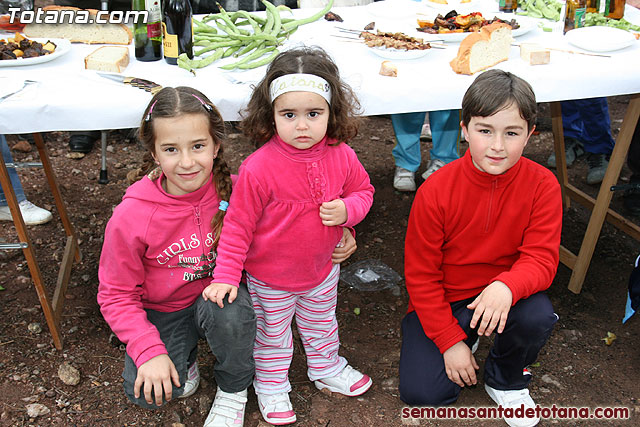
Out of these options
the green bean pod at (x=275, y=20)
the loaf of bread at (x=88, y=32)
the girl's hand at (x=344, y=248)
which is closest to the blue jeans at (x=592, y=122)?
the green bean pod at (x=275, y=20)

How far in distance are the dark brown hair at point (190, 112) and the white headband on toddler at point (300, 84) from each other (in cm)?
24

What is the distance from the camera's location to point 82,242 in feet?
11.3

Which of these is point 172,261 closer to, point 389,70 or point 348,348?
point 348,348

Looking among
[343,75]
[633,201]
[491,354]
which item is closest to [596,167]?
[633,201]

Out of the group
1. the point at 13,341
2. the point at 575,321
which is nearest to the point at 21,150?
the point at 13,341

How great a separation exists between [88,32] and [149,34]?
1.31 feet

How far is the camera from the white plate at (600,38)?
8.82 feet

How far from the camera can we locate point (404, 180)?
396 cm

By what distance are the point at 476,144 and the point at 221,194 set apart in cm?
87

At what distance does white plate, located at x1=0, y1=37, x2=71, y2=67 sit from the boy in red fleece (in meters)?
1.55

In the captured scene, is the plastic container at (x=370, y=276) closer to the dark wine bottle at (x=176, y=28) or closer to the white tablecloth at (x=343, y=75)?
the white tablecloth at (x=343, y=75)

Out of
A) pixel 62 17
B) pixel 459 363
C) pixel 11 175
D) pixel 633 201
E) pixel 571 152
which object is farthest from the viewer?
pixel 571 152

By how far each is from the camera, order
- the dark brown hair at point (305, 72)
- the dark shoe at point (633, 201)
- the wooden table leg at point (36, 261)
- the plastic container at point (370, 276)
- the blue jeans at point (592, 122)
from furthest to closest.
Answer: the blue jeans at point (592, 122), the dark shoe at point (633, 201), the plastic container at point (370, 276), the wooden table leg at point (36, 261), the dark brown hair at point (305, 72)

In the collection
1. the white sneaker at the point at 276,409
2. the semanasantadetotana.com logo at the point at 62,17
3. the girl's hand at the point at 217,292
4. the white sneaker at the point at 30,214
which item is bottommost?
the white sneaker at the point at 276,409
